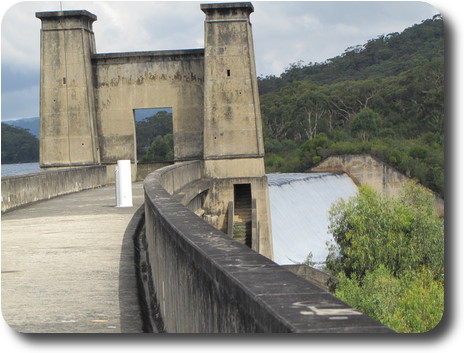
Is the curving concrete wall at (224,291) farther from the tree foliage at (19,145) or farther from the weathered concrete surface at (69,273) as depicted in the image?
the tree foliage at (19,145)

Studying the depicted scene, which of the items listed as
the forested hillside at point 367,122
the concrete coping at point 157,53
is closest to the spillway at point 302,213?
the forested hillside at point 367,122

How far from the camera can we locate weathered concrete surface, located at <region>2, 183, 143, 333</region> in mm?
6263

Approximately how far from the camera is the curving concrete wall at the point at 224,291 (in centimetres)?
284

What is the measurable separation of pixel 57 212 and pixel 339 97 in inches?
3062

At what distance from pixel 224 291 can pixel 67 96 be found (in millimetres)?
21261

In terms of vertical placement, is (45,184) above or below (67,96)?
below

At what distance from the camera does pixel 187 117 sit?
24781 millimetres

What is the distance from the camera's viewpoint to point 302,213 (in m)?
47.8

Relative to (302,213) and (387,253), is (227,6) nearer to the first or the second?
(387,253)

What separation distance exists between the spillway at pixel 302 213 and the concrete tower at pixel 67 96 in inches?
722

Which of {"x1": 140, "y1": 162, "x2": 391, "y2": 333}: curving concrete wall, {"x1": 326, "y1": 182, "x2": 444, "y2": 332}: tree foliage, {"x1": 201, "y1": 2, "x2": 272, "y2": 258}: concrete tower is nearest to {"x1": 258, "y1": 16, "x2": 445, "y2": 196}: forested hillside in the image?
{"x1": 326, "y1": 182, "x2": 444, "y2": 332}: tree foliage

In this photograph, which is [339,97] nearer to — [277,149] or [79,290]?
[277,149]

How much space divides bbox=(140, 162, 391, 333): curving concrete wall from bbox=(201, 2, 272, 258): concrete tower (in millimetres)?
16951

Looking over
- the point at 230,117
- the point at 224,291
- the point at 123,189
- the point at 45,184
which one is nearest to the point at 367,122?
the point at 230,117
